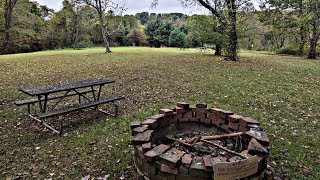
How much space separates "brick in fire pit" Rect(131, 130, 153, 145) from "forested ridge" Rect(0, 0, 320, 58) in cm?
1449

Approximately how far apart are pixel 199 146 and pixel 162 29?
46488mm

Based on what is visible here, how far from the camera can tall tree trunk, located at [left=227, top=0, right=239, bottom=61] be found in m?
15.3

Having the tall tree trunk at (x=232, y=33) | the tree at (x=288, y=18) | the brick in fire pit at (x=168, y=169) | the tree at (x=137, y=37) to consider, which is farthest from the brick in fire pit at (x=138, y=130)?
the tree at (x=137, y=37)

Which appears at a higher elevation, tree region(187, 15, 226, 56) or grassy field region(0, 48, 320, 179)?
tree region(187, 15, 226, 56)

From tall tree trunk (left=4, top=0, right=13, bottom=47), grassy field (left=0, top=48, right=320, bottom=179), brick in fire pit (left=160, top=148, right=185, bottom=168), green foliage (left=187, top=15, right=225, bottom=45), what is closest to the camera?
brick in fire pit (left=160, top=148, right=185, bottom=168)

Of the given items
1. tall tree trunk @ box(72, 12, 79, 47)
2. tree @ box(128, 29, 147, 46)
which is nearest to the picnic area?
tall tree trunk @ box(72, 12, 79, 47)

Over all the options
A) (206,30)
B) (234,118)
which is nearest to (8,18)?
(206,30)

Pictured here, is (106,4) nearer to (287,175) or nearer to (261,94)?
(261,94)

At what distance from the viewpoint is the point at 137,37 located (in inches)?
1912

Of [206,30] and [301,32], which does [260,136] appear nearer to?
[206,30]

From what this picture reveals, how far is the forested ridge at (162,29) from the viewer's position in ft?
68.9

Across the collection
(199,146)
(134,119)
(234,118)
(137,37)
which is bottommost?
(134,119)

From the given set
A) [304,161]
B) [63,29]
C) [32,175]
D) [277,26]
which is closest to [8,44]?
[63,29]

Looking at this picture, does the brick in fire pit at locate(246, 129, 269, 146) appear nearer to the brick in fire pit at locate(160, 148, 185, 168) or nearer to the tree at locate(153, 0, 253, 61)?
the brick in fire pit at locate(160, 148, 185, 168)
